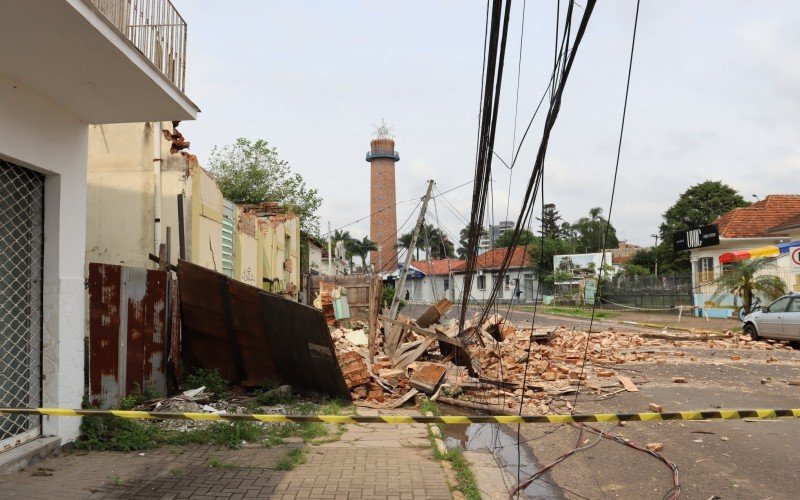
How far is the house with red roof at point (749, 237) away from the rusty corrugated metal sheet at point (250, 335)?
988 inches

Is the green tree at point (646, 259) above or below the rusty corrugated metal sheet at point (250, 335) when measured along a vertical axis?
above

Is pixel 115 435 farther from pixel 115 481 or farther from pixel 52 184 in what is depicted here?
pixel 52 184

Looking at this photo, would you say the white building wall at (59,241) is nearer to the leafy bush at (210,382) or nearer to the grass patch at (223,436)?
the grass patch at (223,436)

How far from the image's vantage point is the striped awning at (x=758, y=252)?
86.2 ft

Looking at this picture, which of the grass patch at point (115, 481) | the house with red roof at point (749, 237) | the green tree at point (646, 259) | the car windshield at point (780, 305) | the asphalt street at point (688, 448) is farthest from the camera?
the green tree at point (646, 259)

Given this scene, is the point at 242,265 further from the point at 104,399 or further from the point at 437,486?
the point at 437,486

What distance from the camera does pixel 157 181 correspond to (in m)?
10.5

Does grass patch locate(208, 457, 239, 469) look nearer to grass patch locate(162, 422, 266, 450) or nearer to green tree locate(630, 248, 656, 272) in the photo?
grass patch locate(162, 422, 266, 450)

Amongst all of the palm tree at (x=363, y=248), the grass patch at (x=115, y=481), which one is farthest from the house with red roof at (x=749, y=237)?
the palm tree at (x=363, y=248)

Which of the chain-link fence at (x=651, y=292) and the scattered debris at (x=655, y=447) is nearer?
the scattered debris at (x=655, y=447)

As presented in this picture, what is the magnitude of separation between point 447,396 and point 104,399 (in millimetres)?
5014

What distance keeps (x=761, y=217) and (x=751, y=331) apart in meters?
16.5

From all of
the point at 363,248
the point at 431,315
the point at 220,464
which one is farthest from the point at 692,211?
the point at 220,464

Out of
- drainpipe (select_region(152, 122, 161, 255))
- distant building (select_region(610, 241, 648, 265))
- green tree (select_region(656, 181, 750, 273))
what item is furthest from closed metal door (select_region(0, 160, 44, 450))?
distant building (select_region(610, 241, 648, 265))
